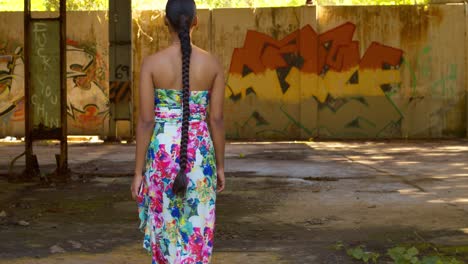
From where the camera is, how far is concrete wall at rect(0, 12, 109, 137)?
61.4 feet

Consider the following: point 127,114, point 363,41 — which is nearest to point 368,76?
point 363,41

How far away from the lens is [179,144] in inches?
167

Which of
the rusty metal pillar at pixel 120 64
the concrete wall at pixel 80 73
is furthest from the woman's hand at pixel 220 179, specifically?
the concrete wall at pixel 80 73

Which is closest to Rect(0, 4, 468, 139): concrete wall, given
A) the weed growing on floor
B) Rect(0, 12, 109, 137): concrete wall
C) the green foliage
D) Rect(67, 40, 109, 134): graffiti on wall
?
Rect(0, 12, 109, 137): concrete wall

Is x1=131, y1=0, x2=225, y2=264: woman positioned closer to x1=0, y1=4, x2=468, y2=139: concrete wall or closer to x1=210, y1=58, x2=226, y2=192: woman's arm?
x1=210, y1=58, x2=226, y2=192: woman's arm

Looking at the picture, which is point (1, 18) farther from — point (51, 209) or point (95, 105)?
point (51, 209)

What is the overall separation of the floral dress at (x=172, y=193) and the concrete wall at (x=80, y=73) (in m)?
14.6

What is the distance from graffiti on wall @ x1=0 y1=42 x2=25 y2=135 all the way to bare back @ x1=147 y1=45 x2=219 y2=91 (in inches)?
596

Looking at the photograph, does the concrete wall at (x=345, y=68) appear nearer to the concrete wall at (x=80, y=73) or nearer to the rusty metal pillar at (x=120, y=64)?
the concrete wall at (x=80, y=73)

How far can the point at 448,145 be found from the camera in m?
16.8

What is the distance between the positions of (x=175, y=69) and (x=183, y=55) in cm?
8

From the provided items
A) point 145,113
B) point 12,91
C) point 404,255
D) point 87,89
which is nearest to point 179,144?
point 145,113

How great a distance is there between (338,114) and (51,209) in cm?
1073

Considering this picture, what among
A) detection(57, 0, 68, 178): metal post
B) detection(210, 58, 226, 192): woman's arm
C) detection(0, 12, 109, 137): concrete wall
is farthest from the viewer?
detection(0, 12, 109, 137): concrete wall
